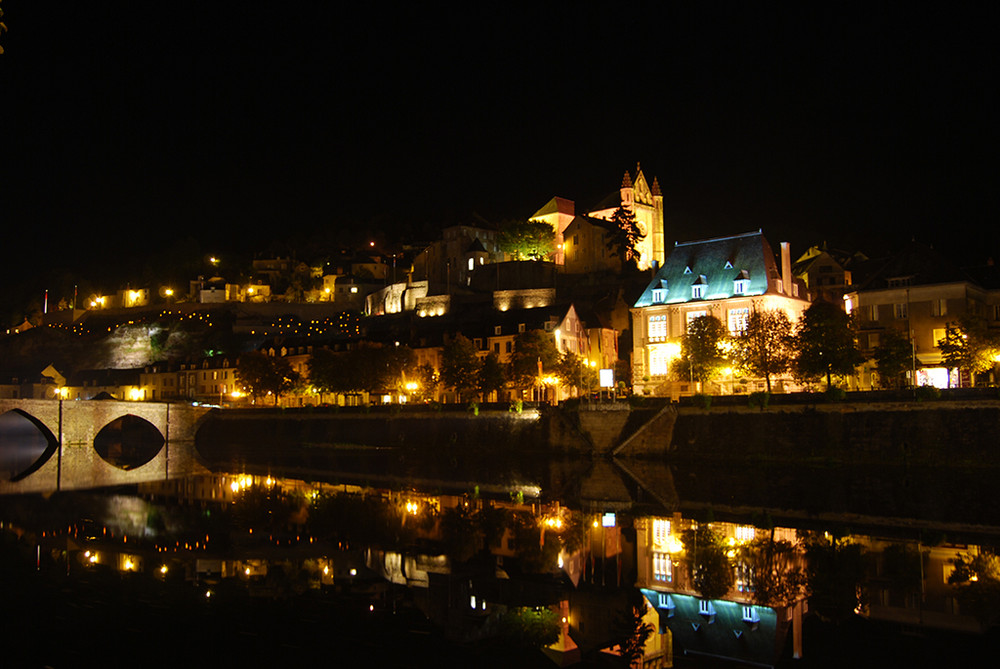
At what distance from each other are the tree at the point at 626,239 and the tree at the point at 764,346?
4390cm

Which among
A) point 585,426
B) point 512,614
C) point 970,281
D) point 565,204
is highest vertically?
point 565,204

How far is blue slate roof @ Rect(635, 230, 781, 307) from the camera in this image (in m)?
62.1

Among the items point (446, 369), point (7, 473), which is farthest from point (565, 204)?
point (7, 473)

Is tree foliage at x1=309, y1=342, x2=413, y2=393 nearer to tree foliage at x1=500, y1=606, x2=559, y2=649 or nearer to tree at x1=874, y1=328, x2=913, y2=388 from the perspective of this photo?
tree at x1=874, y1=328, x2=913, y2=388

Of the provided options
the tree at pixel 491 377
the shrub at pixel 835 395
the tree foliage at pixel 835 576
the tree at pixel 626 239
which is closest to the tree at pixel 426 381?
the tree at pixel 491 377

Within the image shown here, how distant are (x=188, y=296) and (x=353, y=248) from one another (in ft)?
117

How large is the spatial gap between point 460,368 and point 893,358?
31.4 m

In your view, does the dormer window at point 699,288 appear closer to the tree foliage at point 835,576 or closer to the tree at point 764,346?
the tree at point 764,346

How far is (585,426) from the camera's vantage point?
176 ft

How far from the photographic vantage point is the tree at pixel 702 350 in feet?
187

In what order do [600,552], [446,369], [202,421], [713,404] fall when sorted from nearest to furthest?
[600,552] → [713,404] → [446,369] → [202,421]

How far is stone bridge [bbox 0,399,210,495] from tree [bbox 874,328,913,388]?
43893 mm

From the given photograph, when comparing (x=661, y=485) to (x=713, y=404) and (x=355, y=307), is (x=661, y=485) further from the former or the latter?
(x=355, y=307)

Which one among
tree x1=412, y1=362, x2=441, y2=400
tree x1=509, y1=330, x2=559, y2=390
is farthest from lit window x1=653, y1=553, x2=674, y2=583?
tree x1=412, y1=362, x2=441, y2=400
